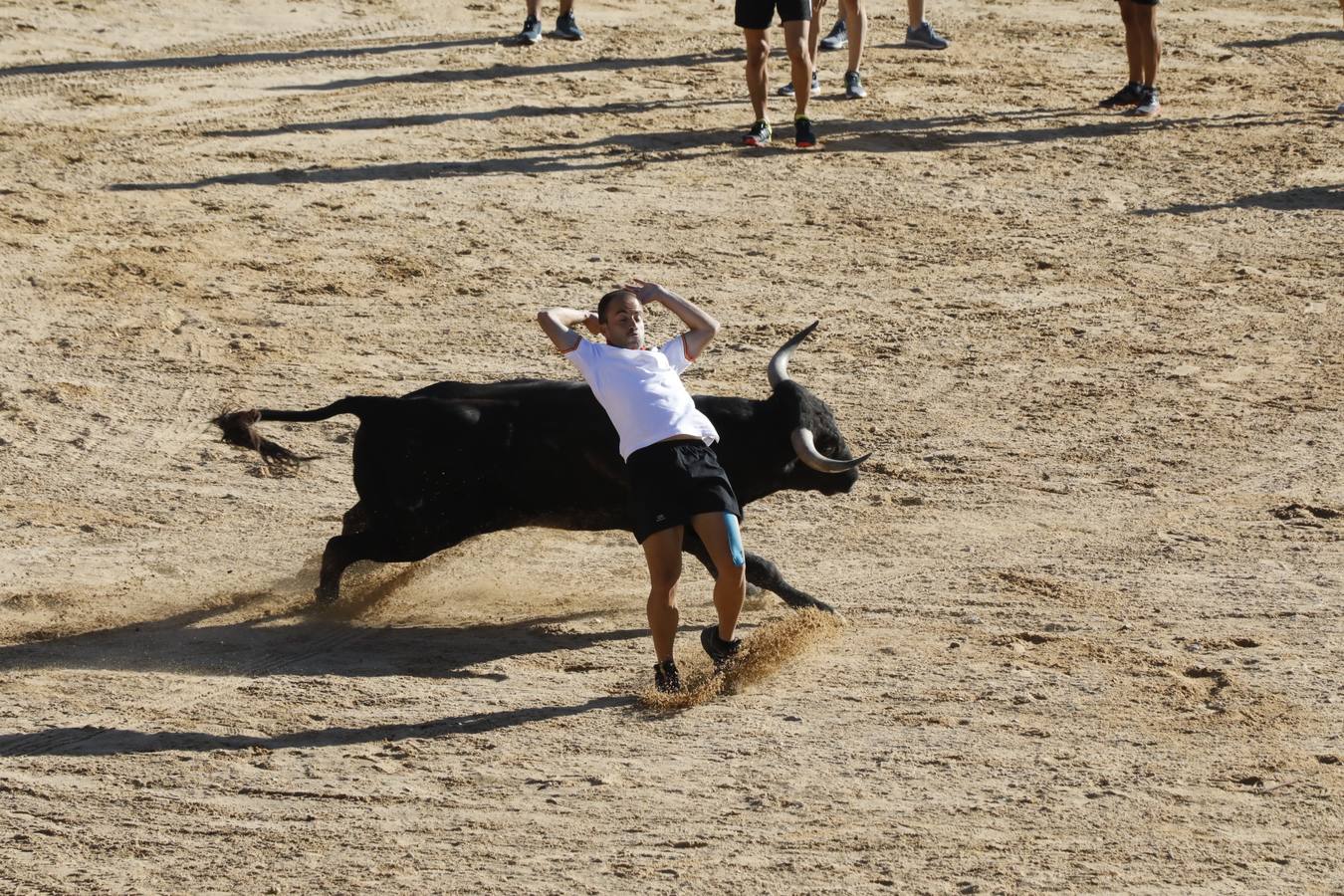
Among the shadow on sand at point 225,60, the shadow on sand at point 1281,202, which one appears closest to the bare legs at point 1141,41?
the shadow on sand at point 1281,202

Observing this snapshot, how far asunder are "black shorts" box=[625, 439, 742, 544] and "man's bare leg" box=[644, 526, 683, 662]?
5 cm

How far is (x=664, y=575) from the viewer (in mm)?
6492

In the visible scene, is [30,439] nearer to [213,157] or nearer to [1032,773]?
[213,157]

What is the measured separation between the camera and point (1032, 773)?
237 inches

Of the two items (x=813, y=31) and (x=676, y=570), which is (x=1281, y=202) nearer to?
(x=813, y=31)

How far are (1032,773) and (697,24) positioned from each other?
39.6 feet

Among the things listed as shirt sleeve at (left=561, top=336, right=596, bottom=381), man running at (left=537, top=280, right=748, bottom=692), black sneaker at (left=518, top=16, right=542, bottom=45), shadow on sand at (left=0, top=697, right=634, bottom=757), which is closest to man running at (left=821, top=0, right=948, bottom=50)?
black sneaker at (left=518, top=16, right=542, bottom=45)

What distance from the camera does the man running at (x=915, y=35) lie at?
53.2 ft

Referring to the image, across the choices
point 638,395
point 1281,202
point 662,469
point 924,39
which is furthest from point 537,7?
point 662,469

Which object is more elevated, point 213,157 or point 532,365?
point 213,157

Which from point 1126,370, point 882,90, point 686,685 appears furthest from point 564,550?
point 882,90

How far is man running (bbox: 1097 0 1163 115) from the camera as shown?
14.2m

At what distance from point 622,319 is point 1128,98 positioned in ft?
30.5

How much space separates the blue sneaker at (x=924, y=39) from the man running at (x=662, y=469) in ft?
34.4
